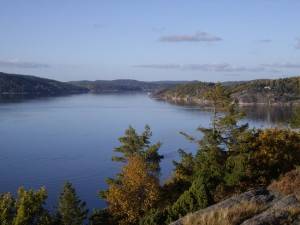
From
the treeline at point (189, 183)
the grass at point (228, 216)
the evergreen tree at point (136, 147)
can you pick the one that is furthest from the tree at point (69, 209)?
the grass at point (228, 216)

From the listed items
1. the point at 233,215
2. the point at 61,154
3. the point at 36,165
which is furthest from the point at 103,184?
the point at 233,215

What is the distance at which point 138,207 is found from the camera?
93.8 feet

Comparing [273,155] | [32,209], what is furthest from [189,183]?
[32,209]

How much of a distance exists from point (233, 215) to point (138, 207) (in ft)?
60.3

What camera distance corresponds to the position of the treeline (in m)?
21.4

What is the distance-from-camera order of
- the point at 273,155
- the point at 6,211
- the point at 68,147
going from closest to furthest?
1. the point at 6,211
2. the point at 273,155
3. the point at 68,147

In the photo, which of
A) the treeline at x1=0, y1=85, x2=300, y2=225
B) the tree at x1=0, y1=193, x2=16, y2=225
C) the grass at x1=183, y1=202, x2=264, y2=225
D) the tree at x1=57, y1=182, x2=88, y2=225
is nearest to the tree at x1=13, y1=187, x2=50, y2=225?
the treeline at x1=0, y1=85, x2=300, y2=225

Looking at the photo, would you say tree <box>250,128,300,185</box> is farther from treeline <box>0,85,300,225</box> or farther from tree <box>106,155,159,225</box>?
tree <box>106,155,159,225</box>

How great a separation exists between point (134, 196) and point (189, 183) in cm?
352

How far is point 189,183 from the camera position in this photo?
93.8 feet

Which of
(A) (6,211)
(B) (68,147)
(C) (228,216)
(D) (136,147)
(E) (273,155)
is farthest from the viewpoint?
(B) (68,147)

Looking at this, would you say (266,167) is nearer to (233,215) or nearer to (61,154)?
(233,215)

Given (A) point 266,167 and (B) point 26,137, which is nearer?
(A) point 266,167

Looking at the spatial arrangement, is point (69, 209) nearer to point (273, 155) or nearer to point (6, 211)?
point (6, 211)
